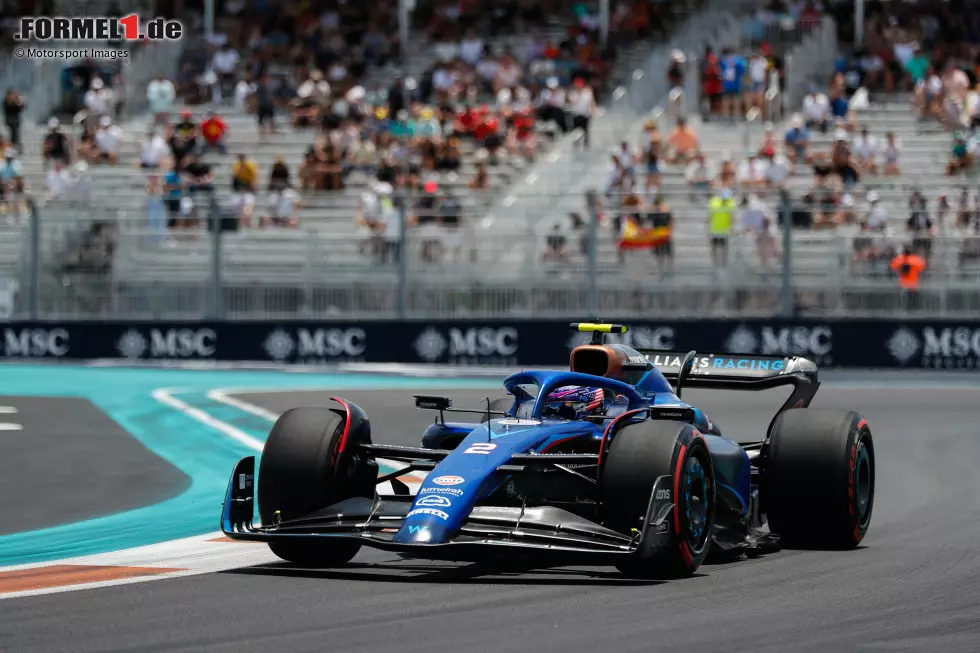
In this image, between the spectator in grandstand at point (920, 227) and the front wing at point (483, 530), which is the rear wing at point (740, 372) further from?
the spectator in grandstand at point (920, 227)

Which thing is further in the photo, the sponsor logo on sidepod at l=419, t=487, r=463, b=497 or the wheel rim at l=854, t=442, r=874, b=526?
the wheel rim at l=854, t=442, r=874, b=526

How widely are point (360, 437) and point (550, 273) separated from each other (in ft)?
53.3

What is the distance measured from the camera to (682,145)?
2928 cm

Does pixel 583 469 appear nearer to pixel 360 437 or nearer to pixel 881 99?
pixel 360 437

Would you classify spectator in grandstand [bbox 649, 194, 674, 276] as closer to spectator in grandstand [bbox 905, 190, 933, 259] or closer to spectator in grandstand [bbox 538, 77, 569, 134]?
spectator in grandstand [bbox 905, 190, 933, 259]

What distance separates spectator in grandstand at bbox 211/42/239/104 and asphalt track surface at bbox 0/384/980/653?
25566 millimetres

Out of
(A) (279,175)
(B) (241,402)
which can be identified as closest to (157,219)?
(A) (279,175)

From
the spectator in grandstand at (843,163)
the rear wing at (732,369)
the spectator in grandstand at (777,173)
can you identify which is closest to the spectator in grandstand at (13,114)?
the spectator in grandstand at (777,173)

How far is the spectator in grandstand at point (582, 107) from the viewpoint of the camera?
102 feet

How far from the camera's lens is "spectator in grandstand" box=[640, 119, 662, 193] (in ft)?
93.1

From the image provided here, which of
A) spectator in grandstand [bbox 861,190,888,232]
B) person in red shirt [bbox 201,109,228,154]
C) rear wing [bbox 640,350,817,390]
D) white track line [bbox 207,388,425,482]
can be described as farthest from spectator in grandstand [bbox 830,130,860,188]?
rear wing [bbox 640,350,817,390]

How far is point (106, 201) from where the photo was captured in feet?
93.4

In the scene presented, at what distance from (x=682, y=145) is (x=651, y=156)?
0.83 meters

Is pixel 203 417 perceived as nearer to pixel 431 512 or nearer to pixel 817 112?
pixel 431 512
